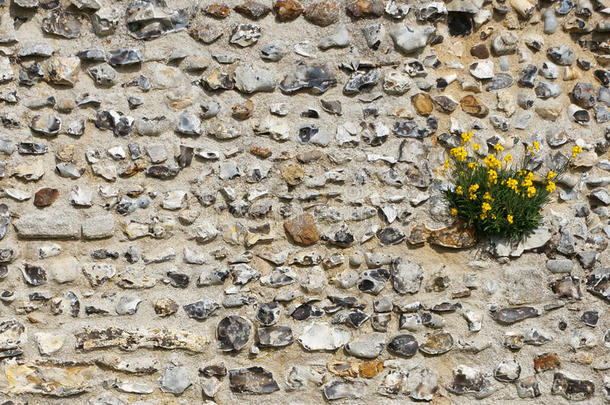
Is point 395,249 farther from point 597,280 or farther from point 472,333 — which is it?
point 597,280

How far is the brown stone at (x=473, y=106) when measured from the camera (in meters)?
4.45

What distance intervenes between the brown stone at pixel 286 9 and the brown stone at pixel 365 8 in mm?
285

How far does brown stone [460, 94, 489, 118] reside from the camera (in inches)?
175

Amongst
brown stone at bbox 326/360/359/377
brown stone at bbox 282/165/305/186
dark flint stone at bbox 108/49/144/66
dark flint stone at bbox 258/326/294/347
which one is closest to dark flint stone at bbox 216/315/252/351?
dark flint stone at bbox 258/326/294/347

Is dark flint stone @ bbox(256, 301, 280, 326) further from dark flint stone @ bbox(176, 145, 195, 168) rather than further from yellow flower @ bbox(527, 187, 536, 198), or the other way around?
yellow flower @ bbox(527, 187, 536, 198)

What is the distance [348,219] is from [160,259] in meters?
1.04

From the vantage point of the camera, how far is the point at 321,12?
4230 mm

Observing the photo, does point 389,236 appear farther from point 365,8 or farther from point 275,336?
point 365,8

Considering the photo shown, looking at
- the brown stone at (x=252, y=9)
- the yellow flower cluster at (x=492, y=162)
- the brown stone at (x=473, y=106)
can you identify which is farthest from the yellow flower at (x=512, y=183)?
the brown stone at (x=252, y=9)

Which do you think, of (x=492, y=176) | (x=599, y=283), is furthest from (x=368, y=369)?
(x=599, y=283)

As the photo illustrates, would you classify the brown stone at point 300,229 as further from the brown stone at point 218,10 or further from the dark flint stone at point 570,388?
the dark flint stone at point 570,388

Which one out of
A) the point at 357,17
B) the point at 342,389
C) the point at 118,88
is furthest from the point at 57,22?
the point at 342,389

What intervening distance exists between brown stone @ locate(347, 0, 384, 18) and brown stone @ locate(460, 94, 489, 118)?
70 cm

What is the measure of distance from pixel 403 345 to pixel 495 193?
3.23 feet
